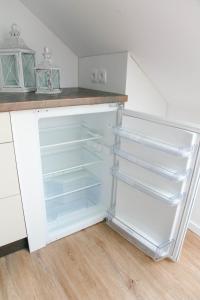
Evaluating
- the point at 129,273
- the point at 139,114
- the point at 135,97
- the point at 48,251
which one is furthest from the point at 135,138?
the point at 48,251

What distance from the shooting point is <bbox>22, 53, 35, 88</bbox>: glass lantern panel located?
1.33m

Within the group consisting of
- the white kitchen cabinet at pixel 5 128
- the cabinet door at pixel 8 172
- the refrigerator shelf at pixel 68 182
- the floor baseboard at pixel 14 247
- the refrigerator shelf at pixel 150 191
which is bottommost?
the floor baseboard at pixel 14 247

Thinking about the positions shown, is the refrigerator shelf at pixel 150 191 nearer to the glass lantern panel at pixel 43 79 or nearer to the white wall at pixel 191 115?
the white wall at pixel 191 115

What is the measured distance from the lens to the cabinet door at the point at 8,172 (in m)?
1.05

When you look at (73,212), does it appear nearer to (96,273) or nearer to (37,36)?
(96,273)

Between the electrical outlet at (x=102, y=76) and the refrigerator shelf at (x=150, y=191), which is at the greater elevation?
the electrical outlet at (x=102, y=76)

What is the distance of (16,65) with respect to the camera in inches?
51.4

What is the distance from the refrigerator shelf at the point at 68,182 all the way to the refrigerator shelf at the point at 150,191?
0.33m

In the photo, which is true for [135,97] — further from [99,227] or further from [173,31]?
[99,227]

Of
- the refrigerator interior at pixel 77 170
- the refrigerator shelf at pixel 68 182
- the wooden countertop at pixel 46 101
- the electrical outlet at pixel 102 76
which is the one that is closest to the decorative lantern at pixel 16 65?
the wooden countertop at pixel 46 101

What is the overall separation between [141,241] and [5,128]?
1.06 meters

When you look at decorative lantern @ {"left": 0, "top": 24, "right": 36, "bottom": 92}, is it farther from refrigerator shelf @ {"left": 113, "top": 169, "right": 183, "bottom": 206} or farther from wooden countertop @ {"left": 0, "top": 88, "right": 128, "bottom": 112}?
refrigerator shelf @ {"left": 113, "top": 169, "right": 183, "bottom": 206}

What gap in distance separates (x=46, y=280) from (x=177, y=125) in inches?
42.9

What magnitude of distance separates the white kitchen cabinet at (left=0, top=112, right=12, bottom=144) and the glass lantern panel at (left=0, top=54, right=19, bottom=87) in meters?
0.43
